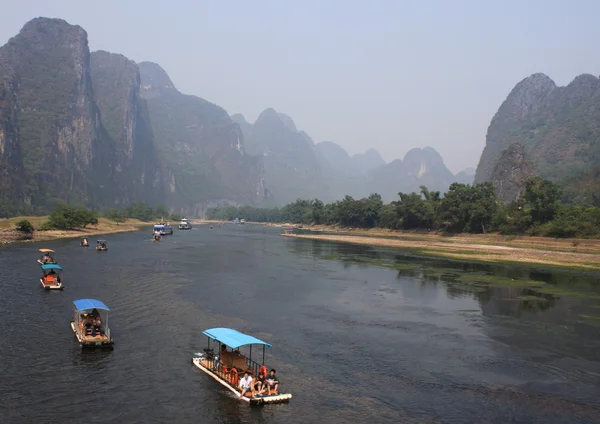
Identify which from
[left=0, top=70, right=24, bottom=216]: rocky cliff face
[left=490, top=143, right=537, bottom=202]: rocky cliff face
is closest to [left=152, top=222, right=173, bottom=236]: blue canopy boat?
[left=0, top=70, right=24, bottom=216]: rocky cliff face

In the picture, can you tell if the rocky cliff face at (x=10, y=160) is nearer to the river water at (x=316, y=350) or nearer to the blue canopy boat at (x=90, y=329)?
the river water at (x=316, y=350)

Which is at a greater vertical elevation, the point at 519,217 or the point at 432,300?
the point at 519,217

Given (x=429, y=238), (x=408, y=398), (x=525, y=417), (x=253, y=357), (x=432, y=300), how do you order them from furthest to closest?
(x=429, y=238) → (x=432, y=300) → (x=253, y=357) → (x=408, y=398) → (x=525, y=417)

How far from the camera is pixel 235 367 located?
22.9 metres

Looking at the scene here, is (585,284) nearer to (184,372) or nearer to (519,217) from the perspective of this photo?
(184,372)

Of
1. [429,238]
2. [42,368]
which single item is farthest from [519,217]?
[42,368]

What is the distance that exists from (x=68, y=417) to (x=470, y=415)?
16491 millimetres

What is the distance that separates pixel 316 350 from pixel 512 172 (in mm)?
181013

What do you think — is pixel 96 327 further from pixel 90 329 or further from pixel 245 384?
pixel 245 384

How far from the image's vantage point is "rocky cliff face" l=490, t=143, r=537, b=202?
607 ft

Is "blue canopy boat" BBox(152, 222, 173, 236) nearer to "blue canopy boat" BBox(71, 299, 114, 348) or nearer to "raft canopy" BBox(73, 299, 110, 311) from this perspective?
"raft canopy" BBox(73, 299, 110, 311)

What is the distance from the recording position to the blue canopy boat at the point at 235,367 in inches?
828

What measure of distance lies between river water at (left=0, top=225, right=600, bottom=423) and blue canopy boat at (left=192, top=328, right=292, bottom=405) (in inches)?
16.8

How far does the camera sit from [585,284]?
176 ft
